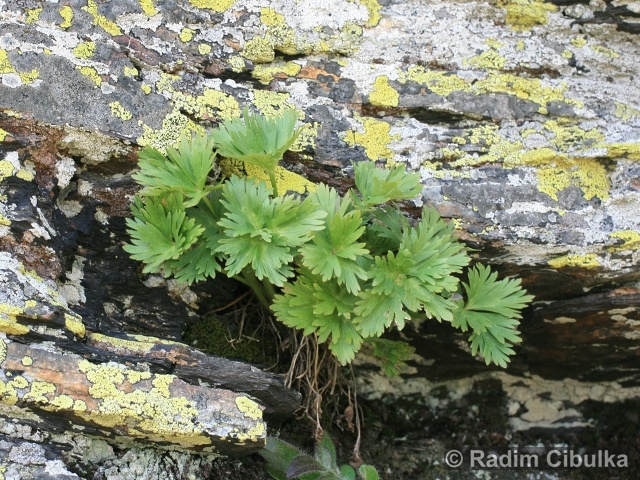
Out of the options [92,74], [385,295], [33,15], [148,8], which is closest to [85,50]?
[92,74]

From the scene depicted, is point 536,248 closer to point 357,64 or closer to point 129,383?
point 357,64

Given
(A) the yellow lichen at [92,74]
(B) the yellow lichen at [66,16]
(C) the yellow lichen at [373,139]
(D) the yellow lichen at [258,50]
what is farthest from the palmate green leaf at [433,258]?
(B) the yellow lichen at [66,16]

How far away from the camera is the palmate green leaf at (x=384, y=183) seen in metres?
2.70

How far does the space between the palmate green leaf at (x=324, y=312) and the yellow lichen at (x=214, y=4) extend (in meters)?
1.44

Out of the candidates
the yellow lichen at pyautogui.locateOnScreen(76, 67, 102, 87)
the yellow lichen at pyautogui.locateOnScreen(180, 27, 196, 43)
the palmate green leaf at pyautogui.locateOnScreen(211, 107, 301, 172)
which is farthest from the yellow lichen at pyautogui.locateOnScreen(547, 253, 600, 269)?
the yellow lichen at pyautogui.locateOnScreen(76, 67, 102, 87)

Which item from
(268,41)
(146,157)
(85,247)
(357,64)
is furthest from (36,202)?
(357,64)

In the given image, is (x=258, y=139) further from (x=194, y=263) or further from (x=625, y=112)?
(x=625, y=112)

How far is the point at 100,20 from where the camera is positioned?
3.05m

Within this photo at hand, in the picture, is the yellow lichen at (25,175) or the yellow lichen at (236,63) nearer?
the yellow lichen at (25,175)

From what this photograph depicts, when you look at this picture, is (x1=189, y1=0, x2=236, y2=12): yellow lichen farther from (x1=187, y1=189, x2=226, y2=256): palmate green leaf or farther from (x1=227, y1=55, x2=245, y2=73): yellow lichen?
(x1=187, y1=189, x2=226, y2=256): palmate green leaf

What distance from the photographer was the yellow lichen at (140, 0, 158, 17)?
10.3 ft

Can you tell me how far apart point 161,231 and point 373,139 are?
1139 millimetres

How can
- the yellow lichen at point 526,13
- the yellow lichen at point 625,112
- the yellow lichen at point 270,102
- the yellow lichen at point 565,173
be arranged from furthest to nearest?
the yellow lichen at point 526,13
the yellow lichen at point 625,112
the yellow lichen at point 565,173
the yellow lichen at point 270,102

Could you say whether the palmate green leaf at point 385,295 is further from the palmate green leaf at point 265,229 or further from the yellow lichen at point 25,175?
the yellow lichen at point 25,175
